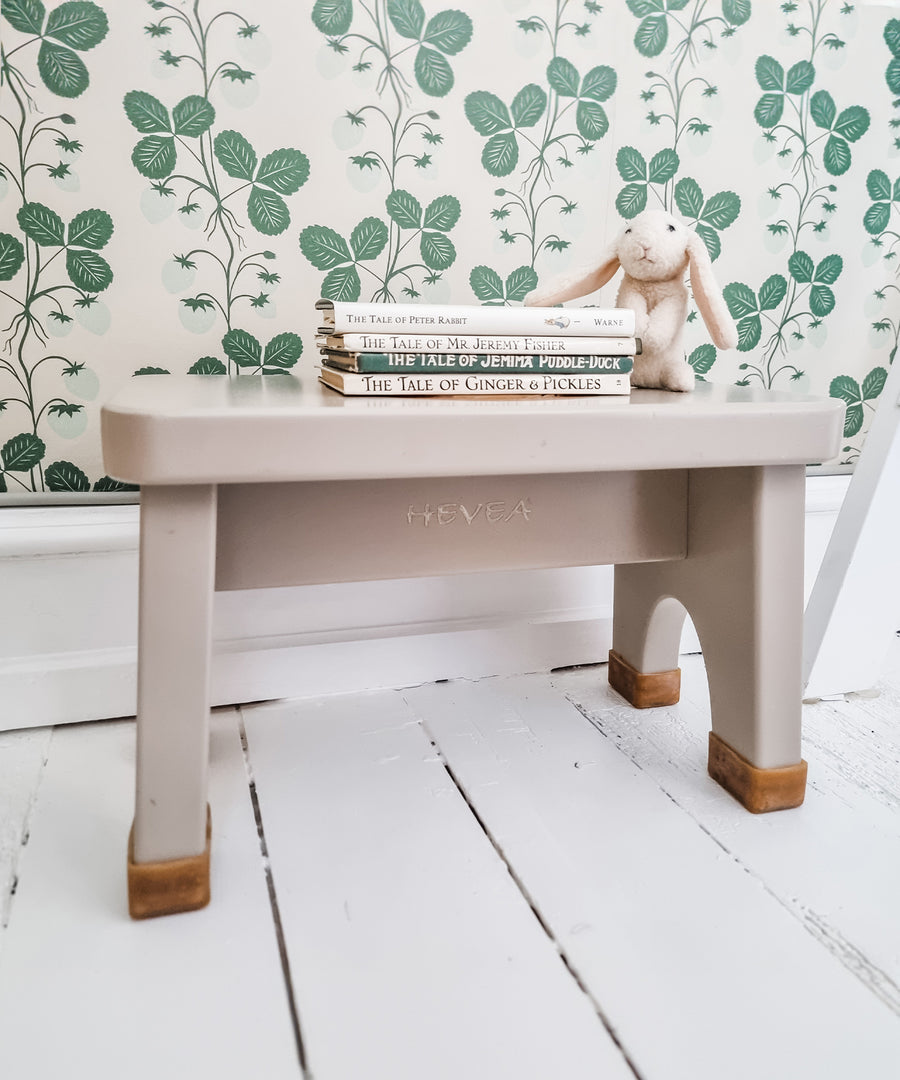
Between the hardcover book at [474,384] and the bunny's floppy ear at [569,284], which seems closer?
the hardcover book at [474,384]

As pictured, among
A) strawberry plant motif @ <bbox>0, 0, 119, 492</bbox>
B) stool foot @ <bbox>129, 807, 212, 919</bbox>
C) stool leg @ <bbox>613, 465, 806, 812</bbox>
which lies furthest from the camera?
strawberry plant motif @ <bbox>0, 0, 119, 492</bbox>

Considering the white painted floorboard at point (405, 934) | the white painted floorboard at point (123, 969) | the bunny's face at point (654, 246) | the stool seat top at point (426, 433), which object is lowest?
the white painted floorboard at point (123, 969)

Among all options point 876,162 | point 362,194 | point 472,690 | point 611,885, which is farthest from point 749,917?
point 876,162

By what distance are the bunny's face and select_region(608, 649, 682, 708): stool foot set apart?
1.64 ft

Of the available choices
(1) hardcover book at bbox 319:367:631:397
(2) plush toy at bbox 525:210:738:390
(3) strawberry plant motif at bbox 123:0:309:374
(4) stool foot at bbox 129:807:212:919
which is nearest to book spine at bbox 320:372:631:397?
(1) hardcover book at bbox 319:367:631:397

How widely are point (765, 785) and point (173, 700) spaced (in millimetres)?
576

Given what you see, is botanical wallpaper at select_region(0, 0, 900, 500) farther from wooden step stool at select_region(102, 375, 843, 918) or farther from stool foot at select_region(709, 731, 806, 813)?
stool foot at select_region(709, 731, 806, 813)

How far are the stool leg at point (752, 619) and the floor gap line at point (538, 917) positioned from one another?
10.6 inches

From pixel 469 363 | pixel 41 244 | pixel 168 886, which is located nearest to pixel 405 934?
pixel 168 886

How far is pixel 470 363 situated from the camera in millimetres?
690

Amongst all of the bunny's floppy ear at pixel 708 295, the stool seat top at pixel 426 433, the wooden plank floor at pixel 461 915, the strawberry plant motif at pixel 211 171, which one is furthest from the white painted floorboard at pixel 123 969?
the bunny's floppy ear at pixel 708 295

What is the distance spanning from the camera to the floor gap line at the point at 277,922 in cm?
51

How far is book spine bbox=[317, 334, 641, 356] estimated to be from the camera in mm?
664

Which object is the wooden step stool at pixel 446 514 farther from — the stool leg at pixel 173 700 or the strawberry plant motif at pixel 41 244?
Answer: the strawberry plant motif at pixel 41 244
